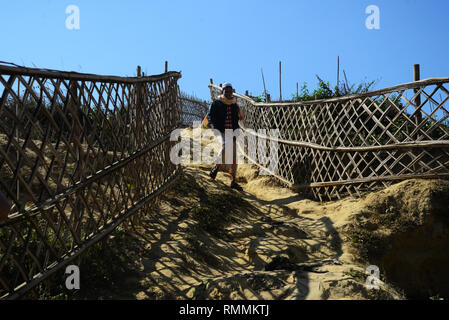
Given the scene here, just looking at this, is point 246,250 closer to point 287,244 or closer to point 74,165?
point 287,244

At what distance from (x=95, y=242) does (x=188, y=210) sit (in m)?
1.73

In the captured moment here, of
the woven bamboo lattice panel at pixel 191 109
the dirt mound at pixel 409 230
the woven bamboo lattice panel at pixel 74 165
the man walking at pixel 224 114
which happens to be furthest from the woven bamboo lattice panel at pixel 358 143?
the woven bamboo lattice panel at pixel 191 109

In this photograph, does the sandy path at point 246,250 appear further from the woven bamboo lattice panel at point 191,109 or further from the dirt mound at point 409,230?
the woven bamboo lattice panel at point 191,109

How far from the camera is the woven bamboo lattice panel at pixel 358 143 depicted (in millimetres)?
5414

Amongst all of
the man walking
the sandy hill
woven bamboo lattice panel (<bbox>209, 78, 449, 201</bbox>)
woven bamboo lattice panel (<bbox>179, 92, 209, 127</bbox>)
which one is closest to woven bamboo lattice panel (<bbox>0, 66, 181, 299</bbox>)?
the sandy hill

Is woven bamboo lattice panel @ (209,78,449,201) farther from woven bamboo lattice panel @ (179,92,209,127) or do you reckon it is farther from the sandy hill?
woven bamboo lattice panel @ (179,92,209,127)

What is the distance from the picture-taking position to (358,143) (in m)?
6.38

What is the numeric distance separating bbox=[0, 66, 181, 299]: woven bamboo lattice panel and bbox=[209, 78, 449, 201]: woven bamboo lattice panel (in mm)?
2308

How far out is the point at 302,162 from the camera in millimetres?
7137

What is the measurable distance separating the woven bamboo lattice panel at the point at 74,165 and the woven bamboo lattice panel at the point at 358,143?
7.57ft

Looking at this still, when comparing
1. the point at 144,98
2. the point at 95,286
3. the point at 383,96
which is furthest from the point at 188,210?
the point at 383,96

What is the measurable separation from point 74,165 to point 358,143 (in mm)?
4262

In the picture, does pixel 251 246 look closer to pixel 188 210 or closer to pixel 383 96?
pixel 188 210

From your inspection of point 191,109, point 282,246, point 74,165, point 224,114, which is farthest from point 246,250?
point 191,109
